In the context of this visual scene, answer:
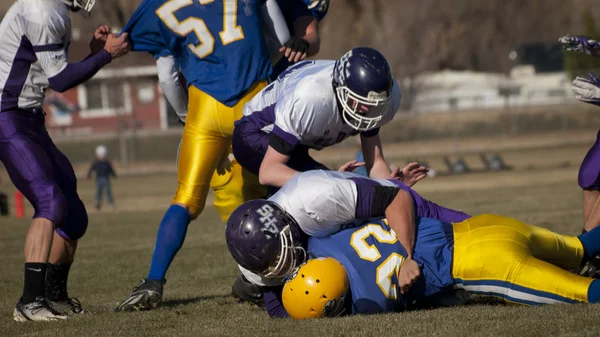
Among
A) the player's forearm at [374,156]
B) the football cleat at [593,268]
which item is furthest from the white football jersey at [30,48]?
the football cleat at [593,268]

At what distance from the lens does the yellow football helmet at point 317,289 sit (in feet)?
14.7

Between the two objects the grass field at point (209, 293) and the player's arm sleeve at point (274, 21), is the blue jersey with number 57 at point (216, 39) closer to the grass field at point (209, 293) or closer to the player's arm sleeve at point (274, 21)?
the player's arm sleeve at point (274, 21)

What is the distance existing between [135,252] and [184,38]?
14.0 ft

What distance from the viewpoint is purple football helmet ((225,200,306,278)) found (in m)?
4.45

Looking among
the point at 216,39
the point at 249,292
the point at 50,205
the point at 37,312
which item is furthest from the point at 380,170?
the point at 37,312

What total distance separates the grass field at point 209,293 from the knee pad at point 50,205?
0.65 meters

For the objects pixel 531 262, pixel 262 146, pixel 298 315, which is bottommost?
pixel 298 315

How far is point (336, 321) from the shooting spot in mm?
4523

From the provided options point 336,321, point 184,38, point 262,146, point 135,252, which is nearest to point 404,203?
point 336,321

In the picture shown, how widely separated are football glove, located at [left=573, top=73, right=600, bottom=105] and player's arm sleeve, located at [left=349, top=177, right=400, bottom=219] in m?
2.35

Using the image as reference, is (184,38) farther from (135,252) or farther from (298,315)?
(135,252)

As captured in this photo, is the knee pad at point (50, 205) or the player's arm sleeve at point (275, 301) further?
the knee pad at point (50, 205)

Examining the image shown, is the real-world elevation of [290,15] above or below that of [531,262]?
above

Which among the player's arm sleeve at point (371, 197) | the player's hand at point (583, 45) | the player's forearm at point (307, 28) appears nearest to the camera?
the player's arm sleeve at point (371, 197)
